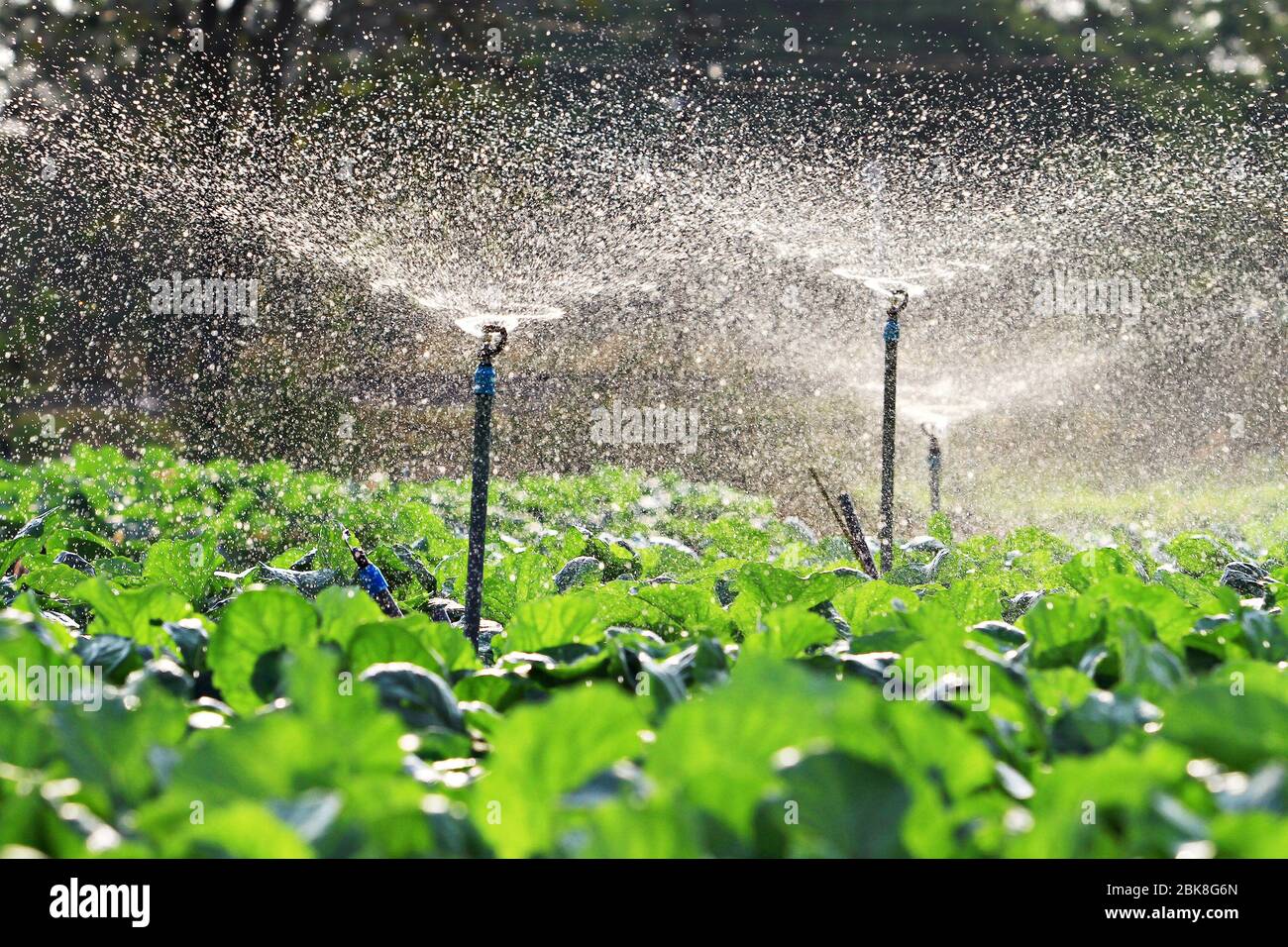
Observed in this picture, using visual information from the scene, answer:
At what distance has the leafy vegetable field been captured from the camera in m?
0.85

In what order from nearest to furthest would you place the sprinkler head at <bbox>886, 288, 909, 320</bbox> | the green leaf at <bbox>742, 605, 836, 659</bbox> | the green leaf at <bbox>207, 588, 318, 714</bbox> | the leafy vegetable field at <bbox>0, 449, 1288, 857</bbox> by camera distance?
the leafy vegetable field at <bbox>0, 449, 1288, 857</bbox> < the green leaf at <bbox>207, 588, 318, 714</bbox> < the green leaf at <bbox>742, 605, 836, 659</bbox> < the sprinkler head at <bbox>886, 288, 909, 320</bbox>

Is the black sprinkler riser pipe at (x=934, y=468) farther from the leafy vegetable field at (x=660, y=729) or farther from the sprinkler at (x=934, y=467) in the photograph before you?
the leafy vegetable field at (x=660, y=729)

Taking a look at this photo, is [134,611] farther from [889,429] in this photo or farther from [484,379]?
[889,429]

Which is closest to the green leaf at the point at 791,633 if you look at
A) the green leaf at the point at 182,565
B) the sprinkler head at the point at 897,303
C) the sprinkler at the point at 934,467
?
the green leaf at the point at 182,565

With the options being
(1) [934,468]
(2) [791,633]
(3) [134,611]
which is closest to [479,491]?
(3) [134,611]

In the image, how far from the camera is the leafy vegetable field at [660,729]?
854mm

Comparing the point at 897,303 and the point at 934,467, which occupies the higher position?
the point at 897,303

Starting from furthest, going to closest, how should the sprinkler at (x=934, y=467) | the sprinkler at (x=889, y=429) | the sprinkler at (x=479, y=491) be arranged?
the sprinkler at (x=934, y=467)
the sprinkler at (x=889, y=429)
the sprinkler at (x=479, y=491)

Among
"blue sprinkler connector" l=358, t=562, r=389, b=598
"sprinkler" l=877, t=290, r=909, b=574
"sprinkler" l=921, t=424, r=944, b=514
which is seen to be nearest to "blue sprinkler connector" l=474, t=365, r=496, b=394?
"blue sprinkler connector" l=358, t=562, r=389, b=598

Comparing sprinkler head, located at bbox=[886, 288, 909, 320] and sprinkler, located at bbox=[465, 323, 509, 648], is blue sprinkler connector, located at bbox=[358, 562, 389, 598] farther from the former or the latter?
sprinkler head, located at bbox=[886, 288, 909, 320]

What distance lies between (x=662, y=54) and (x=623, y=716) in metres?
17.5

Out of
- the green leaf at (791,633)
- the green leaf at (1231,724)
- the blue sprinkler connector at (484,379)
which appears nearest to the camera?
the green leaf at (1231,724)

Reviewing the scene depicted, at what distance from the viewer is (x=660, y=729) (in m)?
1.15

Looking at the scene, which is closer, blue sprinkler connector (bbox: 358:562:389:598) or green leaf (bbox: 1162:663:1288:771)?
green leaf (bbox: 1162:663:1288:771)
